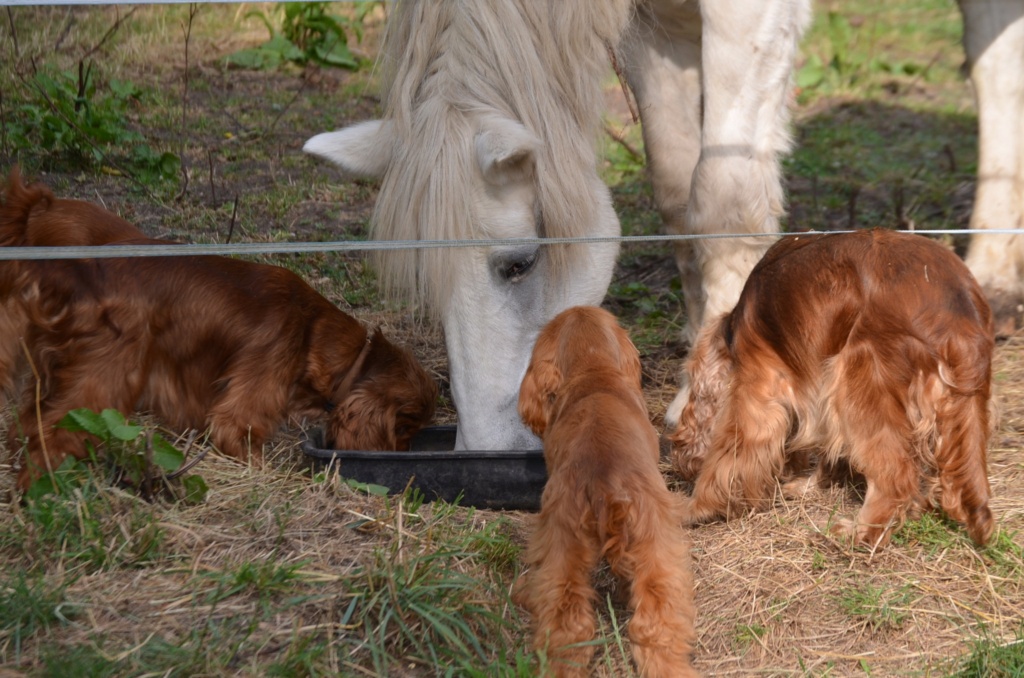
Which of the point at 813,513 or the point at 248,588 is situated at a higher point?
the point at 248,588

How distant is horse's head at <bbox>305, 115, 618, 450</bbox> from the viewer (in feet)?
10.4

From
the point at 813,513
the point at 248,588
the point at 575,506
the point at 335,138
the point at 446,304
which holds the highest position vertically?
the point at 335,138

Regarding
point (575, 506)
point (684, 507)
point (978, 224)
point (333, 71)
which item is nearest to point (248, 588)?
point (575, 506)

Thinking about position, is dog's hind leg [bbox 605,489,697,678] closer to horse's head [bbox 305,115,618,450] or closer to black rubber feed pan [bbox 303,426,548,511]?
black rubber feed pan [bbox 303,426,548,511]

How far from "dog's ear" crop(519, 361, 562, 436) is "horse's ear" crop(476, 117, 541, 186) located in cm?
62

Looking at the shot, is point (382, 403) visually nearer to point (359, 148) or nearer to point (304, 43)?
point (359, 148)

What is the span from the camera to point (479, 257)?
325cm

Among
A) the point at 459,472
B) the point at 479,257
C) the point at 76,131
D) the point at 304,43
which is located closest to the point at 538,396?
the point at 459,472

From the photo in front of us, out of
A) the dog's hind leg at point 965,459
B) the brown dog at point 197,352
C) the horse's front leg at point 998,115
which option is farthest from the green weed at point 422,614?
the horse's front leg at point 998,115

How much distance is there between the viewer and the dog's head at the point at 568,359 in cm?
299

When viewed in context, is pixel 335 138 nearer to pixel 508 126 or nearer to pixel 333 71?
pixel 508 126

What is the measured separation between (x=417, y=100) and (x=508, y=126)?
13.8 inches

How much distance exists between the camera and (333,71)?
805 centimetres

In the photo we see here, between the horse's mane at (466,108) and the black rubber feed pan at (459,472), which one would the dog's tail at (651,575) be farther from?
the horse's mane at (466,108)
